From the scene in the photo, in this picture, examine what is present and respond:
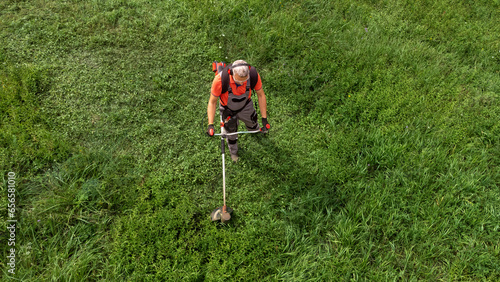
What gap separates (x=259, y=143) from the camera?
5930 millimetres

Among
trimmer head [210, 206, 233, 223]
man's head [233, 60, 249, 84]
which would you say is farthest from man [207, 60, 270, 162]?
trimmer head [210, 206, 233, 223]

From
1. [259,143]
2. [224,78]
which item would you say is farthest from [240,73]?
[259,143]

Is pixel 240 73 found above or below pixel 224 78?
above

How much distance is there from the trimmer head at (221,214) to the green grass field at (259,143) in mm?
200

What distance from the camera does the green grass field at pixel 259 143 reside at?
4316 millimetres

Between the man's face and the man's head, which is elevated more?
the man's head

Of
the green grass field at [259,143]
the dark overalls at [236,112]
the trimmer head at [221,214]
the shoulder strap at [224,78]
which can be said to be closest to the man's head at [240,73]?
the shoulder strap at [224,78]

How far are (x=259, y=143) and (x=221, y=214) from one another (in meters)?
1.93

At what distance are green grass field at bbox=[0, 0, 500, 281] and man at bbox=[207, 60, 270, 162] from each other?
855 millimetres

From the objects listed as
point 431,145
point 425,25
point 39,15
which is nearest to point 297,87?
point 431,145

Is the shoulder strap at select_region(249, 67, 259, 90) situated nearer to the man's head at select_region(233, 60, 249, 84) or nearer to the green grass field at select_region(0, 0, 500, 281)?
the man's head at select_region(233, 60, 249, 84)

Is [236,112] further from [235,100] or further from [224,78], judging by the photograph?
[224,78]

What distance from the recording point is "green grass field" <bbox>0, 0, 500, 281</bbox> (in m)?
4.32

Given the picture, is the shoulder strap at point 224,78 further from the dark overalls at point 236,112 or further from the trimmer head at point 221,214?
the trimmer head at point 221,214
